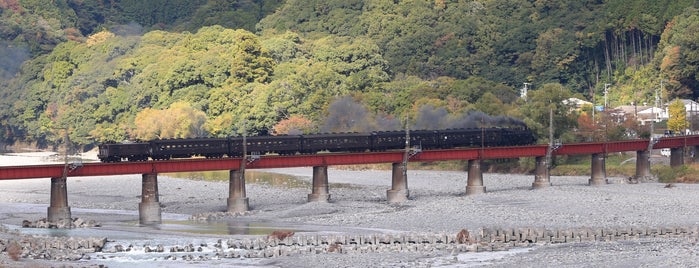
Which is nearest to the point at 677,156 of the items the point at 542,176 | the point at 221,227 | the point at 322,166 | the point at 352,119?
the point at 542,176

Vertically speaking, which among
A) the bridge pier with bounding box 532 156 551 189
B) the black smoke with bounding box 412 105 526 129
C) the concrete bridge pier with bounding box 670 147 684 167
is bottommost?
the bridge pier with bounding box 532 156 551 189

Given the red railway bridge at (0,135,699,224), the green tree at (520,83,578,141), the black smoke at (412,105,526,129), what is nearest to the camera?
the red railway bridge at (0,135,699,224)

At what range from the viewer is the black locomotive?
11462 cm

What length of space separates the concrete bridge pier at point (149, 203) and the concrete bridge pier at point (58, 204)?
5348mm

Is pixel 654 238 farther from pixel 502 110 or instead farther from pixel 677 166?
pixel 502 110

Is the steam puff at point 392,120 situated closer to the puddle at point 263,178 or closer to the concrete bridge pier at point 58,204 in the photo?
the puddle at point 263,178

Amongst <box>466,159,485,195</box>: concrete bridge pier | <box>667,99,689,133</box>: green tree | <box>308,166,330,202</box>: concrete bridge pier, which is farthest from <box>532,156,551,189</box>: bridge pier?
<box>667,99,689,133</box>: green tree

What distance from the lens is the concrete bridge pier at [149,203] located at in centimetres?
11056

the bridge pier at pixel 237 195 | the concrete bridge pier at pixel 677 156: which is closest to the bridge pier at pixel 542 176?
the concrete bridge pier at pixel 677 156

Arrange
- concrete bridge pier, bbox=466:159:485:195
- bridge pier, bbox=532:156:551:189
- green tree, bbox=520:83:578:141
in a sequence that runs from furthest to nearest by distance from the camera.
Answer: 1. green tree, bbox=520:83:578:141
2. bridge pier, bbox=532:156:551:189
3. concrete bridge pier, bbox=466:159:485:195

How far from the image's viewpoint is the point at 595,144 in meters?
136

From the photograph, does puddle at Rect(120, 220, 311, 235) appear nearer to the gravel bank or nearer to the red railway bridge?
the gravel bank

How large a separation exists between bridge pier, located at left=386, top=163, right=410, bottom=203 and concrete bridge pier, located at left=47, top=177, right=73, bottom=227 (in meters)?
27.0

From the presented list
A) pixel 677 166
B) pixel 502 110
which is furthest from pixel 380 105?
pixel 677 166
